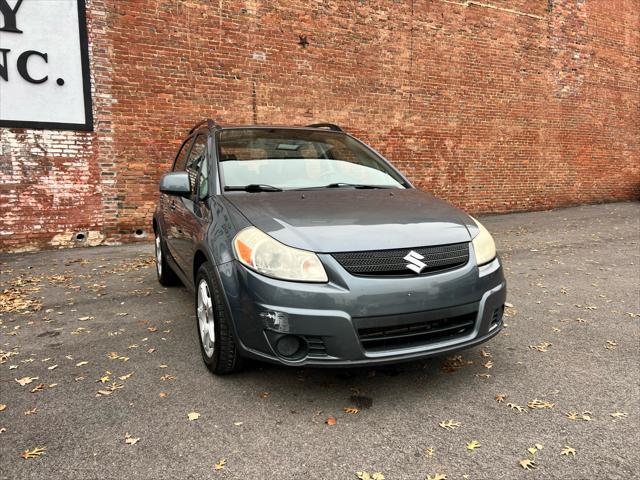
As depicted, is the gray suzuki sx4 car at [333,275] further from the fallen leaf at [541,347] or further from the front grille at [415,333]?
the fallen leaf at [541,347]

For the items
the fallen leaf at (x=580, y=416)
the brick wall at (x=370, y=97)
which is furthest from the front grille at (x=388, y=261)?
the brick wall at (x=370, y=97)

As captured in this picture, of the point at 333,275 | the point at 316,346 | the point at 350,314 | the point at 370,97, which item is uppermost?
the point at 370,97

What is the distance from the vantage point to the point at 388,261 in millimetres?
2555

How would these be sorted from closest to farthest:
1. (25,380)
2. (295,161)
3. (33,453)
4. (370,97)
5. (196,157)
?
(33,453) < (25,380) < (295,161) < (196,157) < (370,97)

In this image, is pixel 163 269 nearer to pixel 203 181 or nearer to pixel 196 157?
pixel 196 157

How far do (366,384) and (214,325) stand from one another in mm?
1010

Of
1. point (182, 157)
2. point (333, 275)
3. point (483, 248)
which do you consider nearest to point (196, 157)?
point (182, 157)

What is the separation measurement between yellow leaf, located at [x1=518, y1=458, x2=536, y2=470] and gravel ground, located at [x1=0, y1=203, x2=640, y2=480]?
2cm

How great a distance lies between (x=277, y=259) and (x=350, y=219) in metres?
0.52

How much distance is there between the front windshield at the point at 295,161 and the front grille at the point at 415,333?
4.42 ft

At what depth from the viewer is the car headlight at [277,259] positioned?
2506 millimetres

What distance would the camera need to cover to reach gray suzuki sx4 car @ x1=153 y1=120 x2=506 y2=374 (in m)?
2.48

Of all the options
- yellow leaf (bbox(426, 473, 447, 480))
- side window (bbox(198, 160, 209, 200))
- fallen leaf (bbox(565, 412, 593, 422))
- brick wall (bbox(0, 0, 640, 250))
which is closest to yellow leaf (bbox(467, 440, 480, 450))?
yellow leaf (bbox(426, 473, 447, 480))

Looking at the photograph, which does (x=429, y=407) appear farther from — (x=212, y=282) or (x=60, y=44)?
(x=60, y=44)
